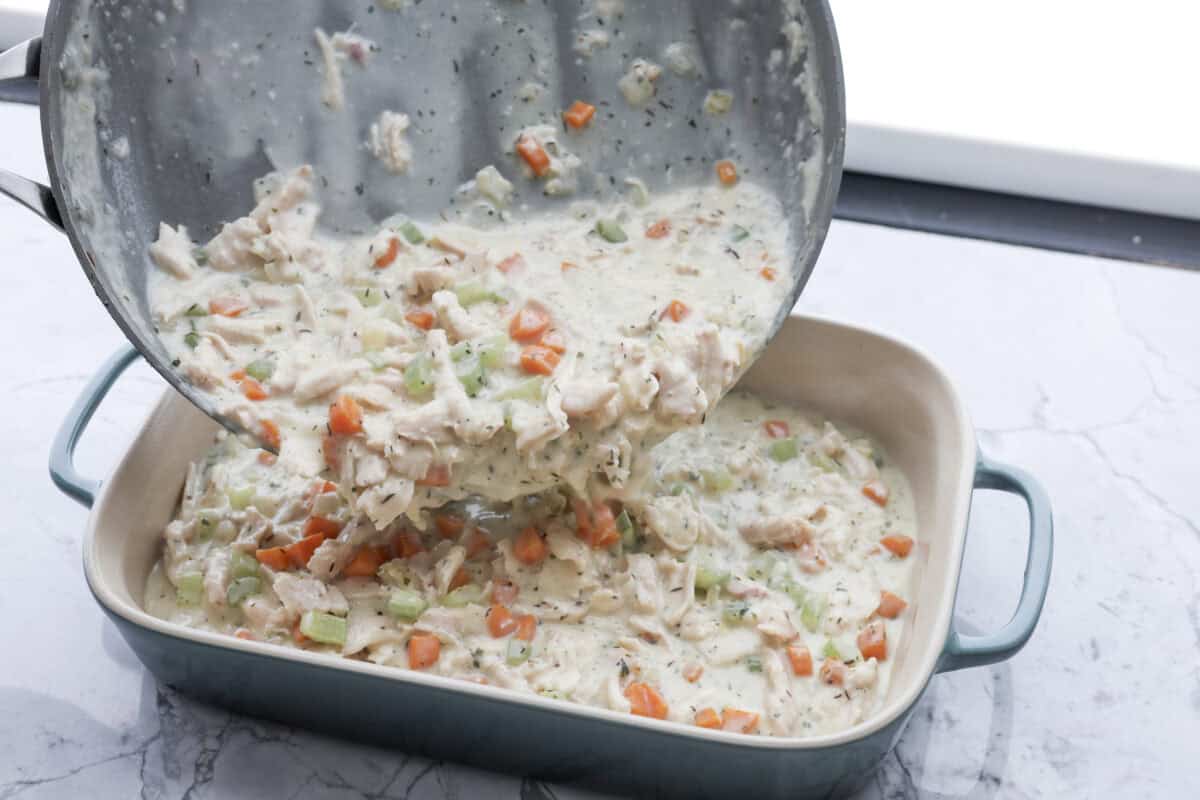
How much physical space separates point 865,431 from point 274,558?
1011 millimetres

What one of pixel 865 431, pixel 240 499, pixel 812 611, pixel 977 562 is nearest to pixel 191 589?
pixel 240 499

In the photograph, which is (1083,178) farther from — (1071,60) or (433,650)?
(433,650)

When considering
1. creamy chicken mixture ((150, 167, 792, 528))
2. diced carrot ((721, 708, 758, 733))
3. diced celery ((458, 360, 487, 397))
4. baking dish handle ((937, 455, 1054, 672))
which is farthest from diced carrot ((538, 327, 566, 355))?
baking dish handle ((937, 455, 1054, 672))

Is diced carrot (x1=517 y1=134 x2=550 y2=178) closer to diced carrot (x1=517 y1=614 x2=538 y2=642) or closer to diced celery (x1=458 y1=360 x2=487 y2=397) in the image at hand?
diced celery (x1=458 y1=360 x2=487 y2=397)

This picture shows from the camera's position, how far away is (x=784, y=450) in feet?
7.89

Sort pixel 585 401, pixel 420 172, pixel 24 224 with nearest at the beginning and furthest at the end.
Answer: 1. pixel 585 401
2. pixel 420 172
3. pixel 24 224

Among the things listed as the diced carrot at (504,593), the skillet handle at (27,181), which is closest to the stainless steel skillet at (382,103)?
the skillet handle at (27,181)

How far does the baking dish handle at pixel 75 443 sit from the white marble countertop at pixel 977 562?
25cm

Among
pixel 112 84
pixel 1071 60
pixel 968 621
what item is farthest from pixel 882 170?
pixel 112 84

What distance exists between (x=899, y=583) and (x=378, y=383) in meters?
0.85

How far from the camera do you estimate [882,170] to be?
3242mm

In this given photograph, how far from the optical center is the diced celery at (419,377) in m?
1.99

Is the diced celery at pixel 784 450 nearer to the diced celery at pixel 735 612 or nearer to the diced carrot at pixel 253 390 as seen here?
the diced celery at pixel 735 612

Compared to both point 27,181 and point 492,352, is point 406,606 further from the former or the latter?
point 27,181
